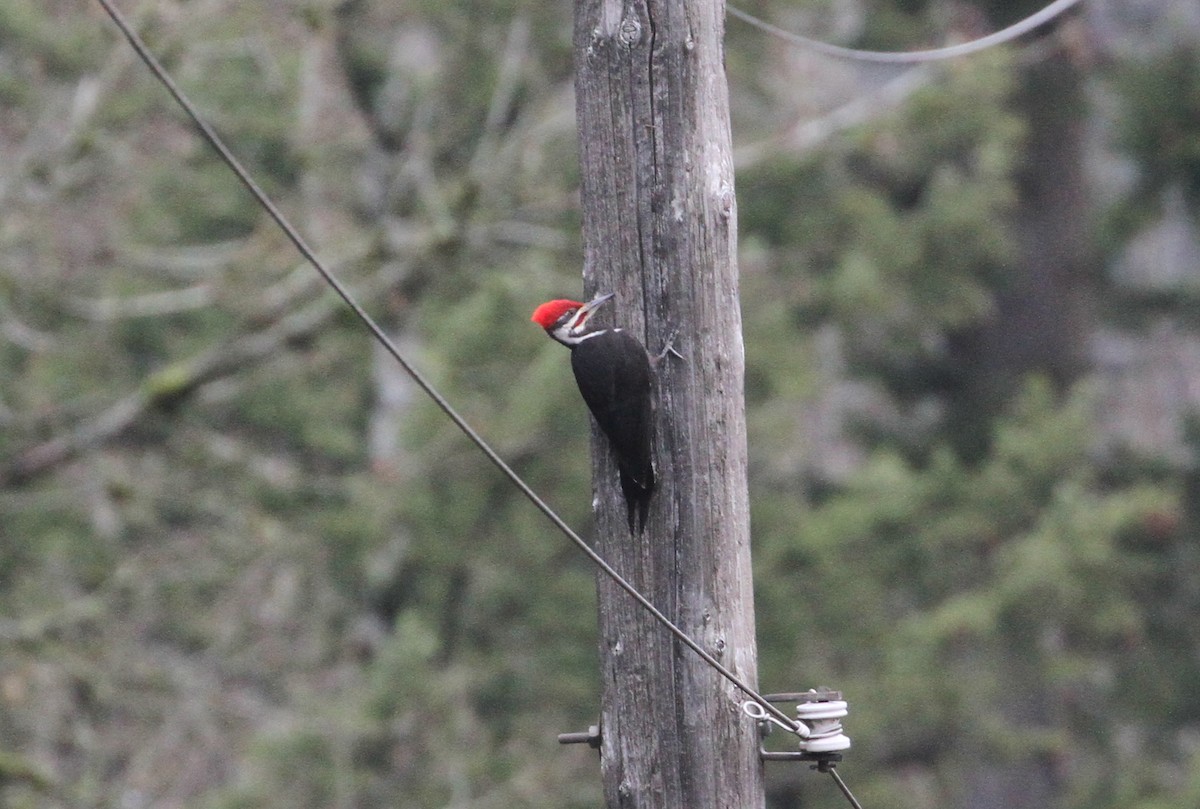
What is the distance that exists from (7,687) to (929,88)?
7.51 m

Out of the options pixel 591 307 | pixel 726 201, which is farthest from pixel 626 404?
pixel 726 201

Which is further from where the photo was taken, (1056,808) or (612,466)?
(1056,808)

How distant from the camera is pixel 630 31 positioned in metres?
3.89

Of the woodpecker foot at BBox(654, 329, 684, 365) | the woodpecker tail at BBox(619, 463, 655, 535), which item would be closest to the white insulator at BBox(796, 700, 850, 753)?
the woodpecker tail at BBox(619, 463, 655, 535)

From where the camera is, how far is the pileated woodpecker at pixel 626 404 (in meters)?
3.92

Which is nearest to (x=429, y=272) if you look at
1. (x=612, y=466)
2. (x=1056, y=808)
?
(x=612, y=466)

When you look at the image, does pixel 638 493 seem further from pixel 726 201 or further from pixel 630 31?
pixel 630 31

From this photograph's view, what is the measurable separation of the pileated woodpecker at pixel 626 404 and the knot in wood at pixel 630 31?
611mm

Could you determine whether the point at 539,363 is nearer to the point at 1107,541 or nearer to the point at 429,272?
the point at 429,272

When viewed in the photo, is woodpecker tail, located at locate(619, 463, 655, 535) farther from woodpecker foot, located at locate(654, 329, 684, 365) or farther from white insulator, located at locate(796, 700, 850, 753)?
white insulator, located at locate(796, 700, 850, 753)

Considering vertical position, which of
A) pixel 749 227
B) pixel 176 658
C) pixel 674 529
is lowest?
pixel 674 529

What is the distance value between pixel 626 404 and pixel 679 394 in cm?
15

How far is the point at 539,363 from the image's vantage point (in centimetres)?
1010

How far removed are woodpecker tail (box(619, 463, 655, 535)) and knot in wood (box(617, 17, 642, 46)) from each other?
102cm
